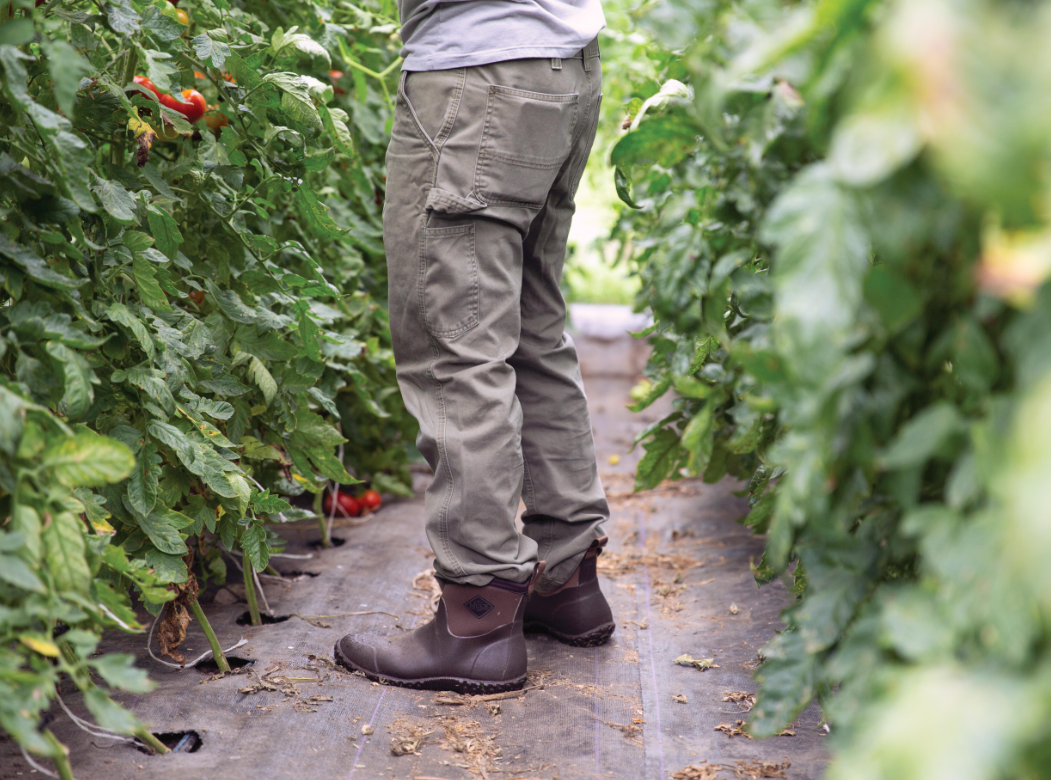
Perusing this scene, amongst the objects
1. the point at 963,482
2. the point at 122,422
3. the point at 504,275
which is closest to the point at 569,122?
the point at 504,275

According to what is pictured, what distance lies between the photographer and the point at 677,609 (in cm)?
200

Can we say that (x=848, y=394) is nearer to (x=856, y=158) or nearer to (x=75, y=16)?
(x=856, y=158)

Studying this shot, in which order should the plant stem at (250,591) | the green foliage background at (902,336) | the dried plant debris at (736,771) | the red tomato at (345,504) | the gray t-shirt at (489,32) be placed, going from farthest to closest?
the red tomato at (345,504) → the plant stem at (250,591) → the gray t-shirt at (489,32) → the dried plant debris at (736,771) → the green foliage background at (902,336)

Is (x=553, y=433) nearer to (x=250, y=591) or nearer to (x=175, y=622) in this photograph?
(x=250, y=591)

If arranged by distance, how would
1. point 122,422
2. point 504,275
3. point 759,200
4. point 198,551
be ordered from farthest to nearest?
point 198,551, point 504,275, point 122,422, point 759,200

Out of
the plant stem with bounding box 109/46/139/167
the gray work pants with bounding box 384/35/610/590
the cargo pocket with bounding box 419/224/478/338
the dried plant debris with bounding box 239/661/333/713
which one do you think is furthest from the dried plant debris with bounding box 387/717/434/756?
the plant stem with bounding box 109/46/139/167

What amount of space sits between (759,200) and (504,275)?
0.75 m

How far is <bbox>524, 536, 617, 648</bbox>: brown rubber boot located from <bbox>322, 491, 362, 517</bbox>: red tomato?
→ 2.67 feet

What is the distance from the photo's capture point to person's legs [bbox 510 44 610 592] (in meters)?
1.80

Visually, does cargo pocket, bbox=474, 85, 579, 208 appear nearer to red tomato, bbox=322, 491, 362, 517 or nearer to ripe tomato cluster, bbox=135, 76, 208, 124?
ripe tomato cluster, bbox=135, 76, 208, 124

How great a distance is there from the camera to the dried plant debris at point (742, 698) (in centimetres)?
152

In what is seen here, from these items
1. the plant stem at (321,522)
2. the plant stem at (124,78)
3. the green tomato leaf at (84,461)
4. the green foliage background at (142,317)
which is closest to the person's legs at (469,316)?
the green foliage background at (142,317)

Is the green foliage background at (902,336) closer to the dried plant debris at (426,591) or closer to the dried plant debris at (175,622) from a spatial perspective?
the dried plant debris at (175,622)

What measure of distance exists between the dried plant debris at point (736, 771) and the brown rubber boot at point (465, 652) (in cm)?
40
